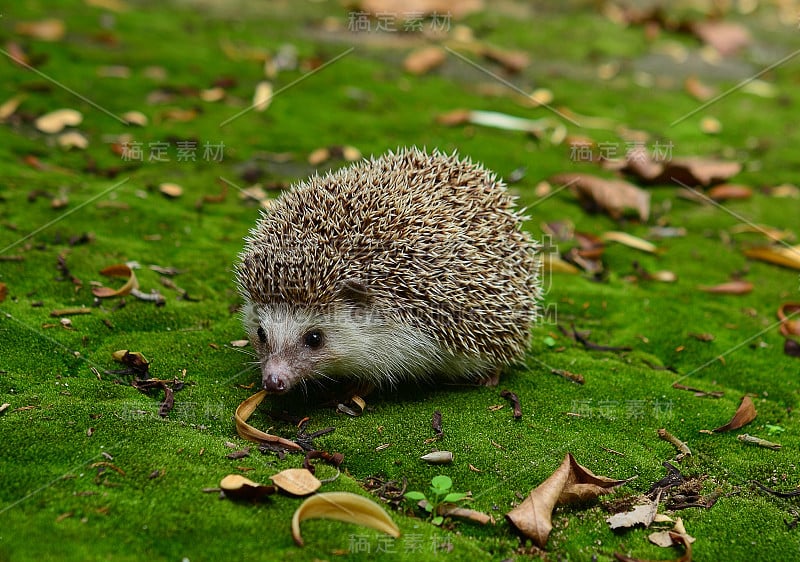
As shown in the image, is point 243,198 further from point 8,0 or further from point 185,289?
point 8,0

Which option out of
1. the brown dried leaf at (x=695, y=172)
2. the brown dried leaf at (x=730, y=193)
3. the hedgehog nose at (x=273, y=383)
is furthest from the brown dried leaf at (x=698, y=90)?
the hedgehog nose at (x=273, y=383)

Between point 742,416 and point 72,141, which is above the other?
point 72,141

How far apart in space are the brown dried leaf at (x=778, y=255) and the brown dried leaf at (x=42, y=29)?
10828 mm

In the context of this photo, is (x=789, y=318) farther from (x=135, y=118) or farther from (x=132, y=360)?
(x=135, y=118)

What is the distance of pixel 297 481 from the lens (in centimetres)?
460

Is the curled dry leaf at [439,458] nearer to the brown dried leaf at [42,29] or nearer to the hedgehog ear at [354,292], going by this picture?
the hedgehog ear at [354,292]

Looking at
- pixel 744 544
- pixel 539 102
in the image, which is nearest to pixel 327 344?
pixel 744 544

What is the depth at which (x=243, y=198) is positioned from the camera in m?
9.34

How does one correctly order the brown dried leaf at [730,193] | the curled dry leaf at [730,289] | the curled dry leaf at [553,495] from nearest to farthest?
the curled dry leaf at [553,495] < the curled dry leaf at [730,289] < the brown dried leaf at [730,193]

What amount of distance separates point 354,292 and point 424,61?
9135 mm

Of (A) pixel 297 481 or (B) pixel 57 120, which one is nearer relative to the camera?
(A) pixel 297 481

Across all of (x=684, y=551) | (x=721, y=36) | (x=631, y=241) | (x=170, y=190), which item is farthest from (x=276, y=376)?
(x=721, y=36)

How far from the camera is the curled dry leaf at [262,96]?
456 inches

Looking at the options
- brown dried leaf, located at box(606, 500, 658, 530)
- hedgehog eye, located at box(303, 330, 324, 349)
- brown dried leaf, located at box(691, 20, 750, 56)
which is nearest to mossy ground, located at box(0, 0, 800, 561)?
brown dried leaf, located at box(606, 500, 658, 530)
